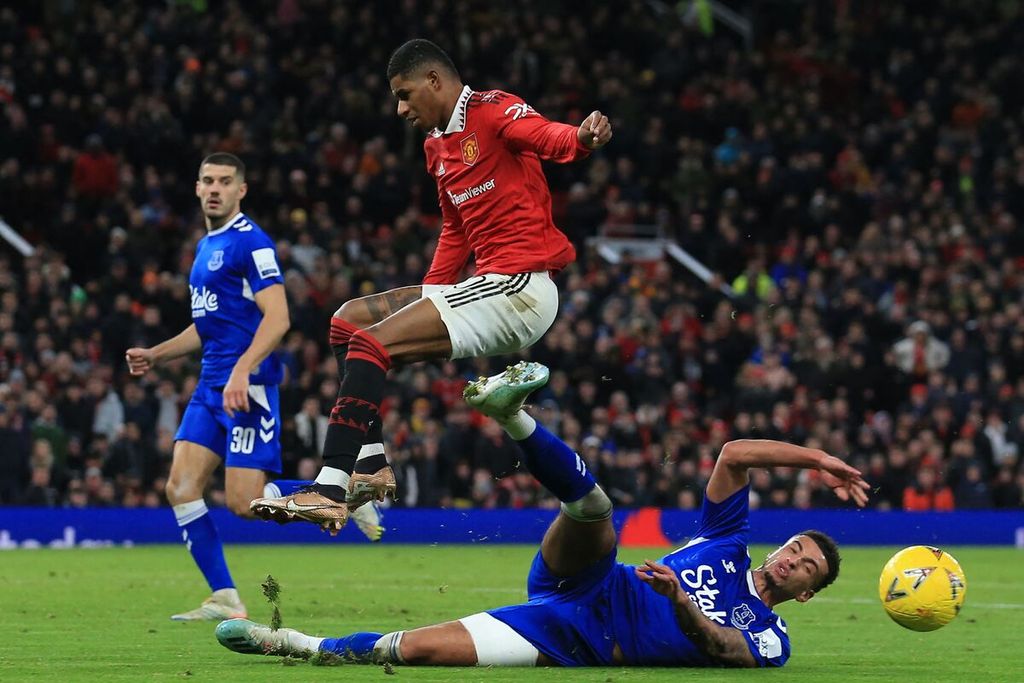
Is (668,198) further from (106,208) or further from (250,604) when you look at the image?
(250,604)

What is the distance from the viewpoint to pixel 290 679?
744cm

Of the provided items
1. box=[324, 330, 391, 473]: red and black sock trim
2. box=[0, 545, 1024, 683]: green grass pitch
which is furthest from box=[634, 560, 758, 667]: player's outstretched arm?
box=[324, 330, 391, 473]: red and black sock trim

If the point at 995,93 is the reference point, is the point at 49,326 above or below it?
below

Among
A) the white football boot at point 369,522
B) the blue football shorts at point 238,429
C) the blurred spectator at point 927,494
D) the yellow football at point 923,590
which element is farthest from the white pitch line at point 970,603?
the blurred spectator at point 927,494

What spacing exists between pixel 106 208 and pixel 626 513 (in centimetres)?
775

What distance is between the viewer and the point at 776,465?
8.16 m

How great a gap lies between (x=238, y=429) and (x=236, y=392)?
2.81 feet

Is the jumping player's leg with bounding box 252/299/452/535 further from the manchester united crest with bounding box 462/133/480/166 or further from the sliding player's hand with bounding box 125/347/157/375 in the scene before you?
the sliding player's hand with bounding box 125/347/157/375

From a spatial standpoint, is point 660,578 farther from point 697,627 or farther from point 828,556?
point 828,556

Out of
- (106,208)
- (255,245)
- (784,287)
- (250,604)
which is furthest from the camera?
(784,287)

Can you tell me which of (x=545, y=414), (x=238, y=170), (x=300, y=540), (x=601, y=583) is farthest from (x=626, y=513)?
(x=601, y=583)

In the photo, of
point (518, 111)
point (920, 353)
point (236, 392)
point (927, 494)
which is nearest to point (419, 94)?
point (518, 111)

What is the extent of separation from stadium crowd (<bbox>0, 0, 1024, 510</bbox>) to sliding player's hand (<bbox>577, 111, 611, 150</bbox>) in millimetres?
11759

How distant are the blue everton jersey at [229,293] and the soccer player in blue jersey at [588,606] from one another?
11.2ft
